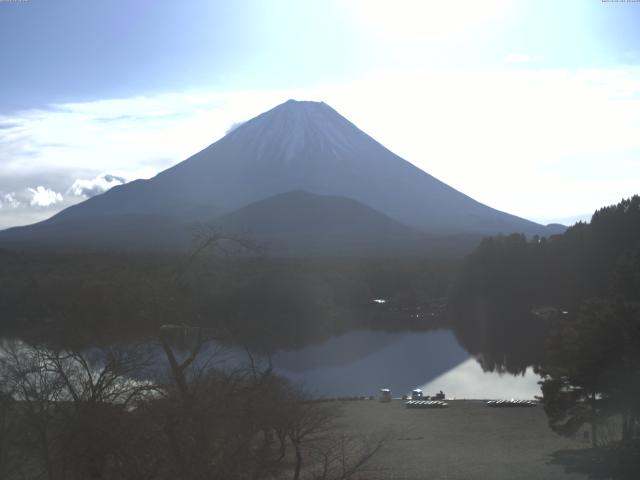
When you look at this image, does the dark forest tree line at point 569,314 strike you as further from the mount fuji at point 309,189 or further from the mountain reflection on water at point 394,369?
the mount fuji at point 309,189

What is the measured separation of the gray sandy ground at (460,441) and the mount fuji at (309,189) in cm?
4456

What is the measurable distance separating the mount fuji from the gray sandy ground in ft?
146

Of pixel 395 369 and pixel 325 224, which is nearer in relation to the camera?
pixel 395 369

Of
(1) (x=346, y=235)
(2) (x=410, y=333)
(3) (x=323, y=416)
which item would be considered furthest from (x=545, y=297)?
(1) (x=346, y=235)

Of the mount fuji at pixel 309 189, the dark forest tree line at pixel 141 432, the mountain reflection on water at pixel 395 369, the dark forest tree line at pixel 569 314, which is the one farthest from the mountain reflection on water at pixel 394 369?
the mount fuji at pixel 309 189

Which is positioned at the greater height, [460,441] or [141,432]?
[141,432]

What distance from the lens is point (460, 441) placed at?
902cm

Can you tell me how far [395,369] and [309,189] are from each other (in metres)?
49.8

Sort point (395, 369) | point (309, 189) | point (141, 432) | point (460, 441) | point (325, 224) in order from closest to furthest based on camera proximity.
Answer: point (141, 432) < point (460, 441) < point (395, 369) < point (325, 224) < point (309, 189)

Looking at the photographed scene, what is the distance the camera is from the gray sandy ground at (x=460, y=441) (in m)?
7.05

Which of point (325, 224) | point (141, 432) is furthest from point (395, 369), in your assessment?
point (325, 224)

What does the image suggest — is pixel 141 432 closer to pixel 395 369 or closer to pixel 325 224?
pixel 395 369

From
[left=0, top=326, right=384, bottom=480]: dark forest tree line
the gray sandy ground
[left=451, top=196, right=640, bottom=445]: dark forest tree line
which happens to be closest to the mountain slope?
[left=451, top=196, right=640, bottom=445]: dark forest tree line

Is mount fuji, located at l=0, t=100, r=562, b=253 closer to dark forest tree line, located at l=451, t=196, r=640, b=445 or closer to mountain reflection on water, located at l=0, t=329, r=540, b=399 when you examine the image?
dark forest tree line, located at l=451, t=196, r=640, b=445
